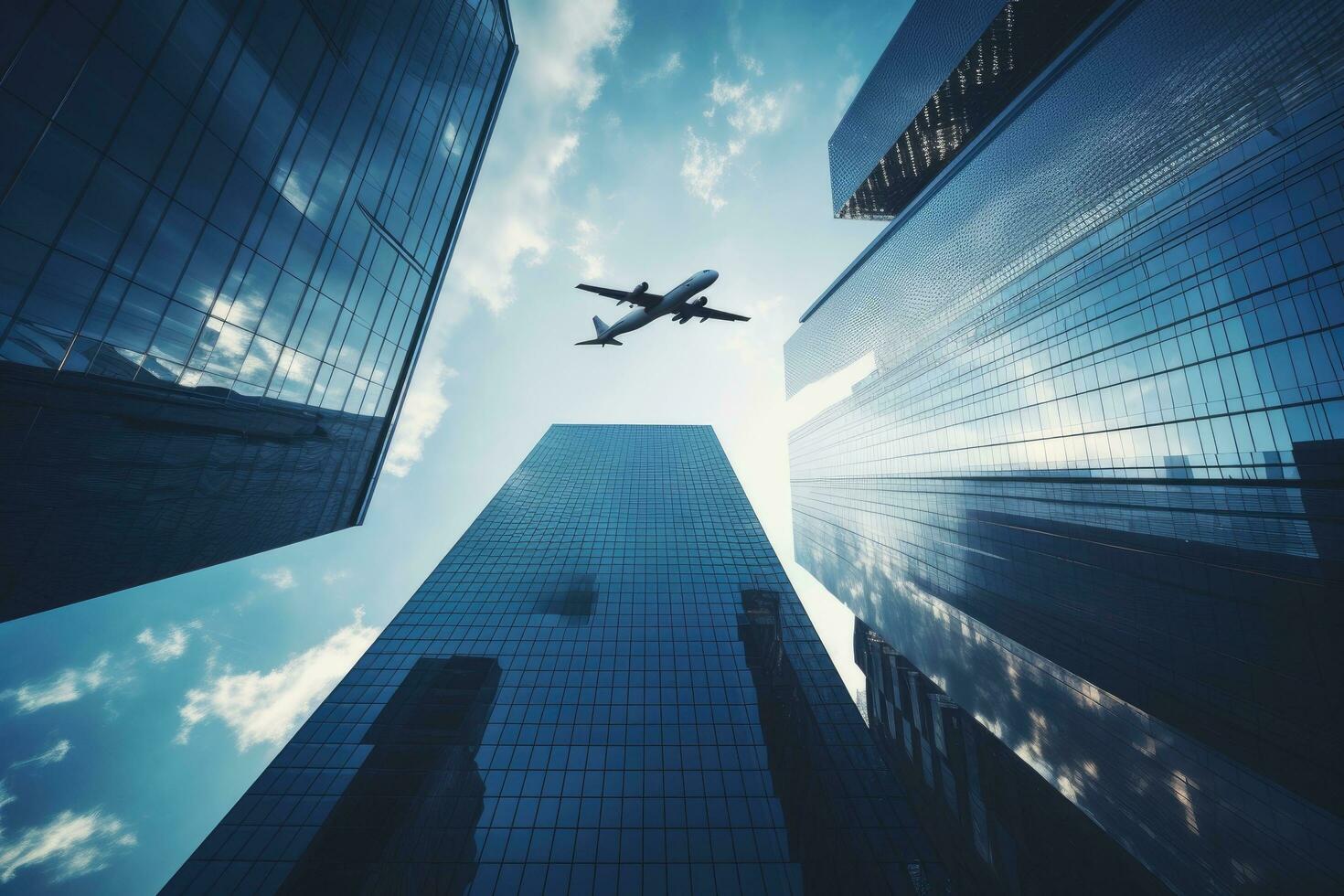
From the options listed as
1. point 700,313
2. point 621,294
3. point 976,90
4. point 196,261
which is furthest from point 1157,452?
point 976,90

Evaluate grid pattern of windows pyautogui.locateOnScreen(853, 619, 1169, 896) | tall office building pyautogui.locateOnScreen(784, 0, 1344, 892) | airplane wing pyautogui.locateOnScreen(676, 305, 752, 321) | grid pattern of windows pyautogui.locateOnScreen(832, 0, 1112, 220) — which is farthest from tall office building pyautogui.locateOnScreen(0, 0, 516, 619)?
grid pattern of windows pyautogui.locateOnScreen(832, 0, 1112, 220)

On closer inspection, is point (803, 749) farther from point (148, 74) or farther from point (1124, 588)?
point (148, 74)

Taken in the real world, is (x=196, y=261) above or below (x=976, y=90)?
below

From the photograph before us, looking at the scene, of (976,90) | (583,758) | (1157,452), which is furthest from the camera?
(976,90)

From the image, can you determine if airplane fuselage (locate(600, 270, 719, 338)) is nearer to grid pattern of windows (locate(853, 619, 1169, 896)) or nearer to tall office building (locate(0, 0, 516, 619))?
tall office building (locate(0, 0, 516, 619))

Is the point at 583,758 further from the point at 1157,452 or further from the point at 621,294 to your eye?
the point at 1157,452

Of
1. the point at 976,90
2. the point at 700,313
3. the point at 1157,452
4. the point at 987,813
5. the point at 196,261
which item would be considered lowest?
the point at 987,813

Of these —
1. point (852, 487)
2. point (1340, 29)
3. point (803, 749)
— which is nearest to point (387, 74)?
point (803, 749)
